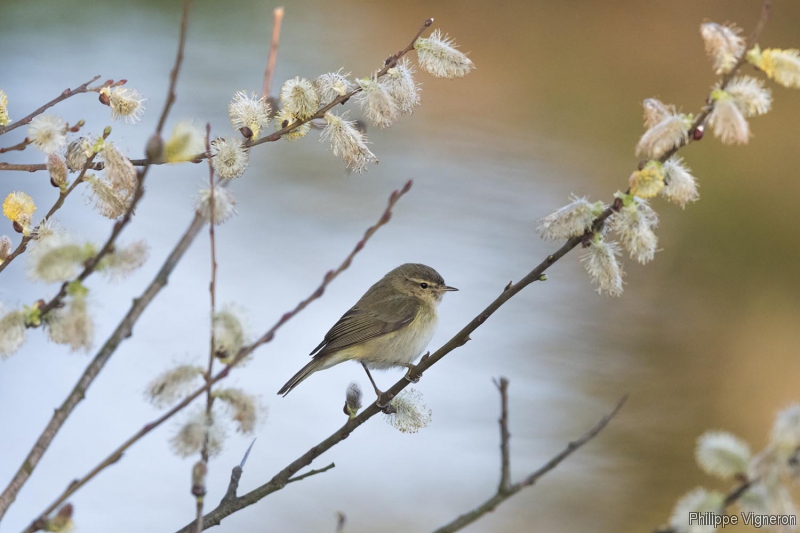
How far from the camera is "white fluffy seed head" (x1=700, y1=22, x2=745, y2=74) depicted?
114 centimetres

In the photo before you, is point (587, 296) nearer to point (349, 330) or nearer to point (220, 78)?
point (349, 330)

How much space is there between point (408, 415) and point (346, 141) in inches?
21.2

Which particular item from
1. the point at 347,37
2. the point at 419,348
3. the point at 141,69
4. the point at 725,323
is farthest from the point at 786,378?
the point at 141,69

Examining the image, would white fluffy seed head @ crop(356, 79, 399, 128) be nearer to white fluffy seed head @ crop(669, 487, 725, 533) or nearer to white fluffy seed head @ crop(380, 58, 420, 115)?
white fluffy seed head @ crop(380, 58, 420, 115)

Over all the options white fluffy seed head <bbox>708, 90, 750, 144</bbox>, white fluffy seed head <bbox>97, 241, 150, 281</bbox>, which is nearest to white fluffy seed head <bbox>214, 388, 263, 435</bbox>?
white fluffy seed head <bbox>97, 241, 150, 281</bbox>

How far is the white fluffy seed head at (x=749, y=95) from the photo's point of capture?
3.67 ft

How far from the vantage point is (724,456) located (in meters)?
0.83

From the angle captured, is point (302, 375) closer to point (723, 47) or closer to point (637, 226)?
point (637, 226)

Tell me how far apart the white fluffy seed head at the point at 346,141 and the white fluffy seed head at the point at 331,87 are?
0.04 meters

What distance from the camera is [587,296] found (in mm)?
4445

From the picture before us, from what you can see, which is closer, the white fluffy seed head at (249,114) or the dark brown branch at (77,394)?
A: the dark brown branch at (77,394)

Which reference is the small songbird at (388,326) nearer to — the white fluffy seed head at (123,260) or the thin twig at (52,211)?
the thin twig at (52,211)

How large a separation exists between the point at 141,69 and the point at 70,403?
4.74 m

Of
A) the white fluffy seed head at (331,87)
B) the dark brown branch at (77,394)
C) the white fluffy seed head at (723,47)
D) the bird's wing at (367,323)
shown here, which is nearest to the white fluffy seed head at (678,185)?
the white fluffy seed head at (723,47)
